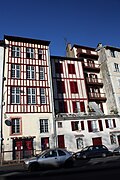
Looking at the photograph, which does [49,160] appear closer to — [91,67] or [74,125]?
[74,125]

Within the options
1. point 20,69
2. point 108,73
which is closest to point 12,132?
point 20,69

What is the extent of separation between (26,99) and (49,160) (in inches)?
494

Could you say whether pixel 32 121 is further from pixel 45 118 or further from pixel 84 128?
pixel 84 128

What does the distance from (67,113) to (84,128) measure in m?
3.43

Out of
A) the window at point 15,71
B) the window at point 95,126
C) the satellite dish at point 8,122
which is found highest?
the window at point 15,71

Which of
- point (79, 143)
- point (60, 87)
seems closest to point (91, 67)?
point (60, 87)

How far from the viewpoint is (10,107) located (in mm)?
21578

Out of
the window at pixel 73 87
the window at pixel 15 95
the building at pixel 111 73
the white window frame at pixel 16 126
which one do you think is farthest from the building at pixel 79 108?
the window at pixel 15 95

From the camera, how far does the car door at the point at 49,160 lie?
36.6 feet

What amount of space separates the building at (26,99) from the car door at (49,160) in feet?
31.8

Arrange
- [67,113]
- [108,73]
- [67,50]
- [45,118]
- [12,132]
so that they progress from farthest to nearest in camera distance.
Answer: [67,50], [108,73], [67,113], [45,118], [12,132]

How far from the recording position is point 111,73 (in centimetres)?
3064

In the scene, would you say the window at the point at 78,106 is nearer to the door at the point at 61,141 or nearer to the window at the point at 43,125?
the door at the point at 61,141

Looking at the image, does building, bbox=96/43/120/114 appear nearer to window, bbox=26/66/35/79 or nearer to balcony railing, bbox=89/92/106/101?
balcony railing, bbox=89/92/106/101
